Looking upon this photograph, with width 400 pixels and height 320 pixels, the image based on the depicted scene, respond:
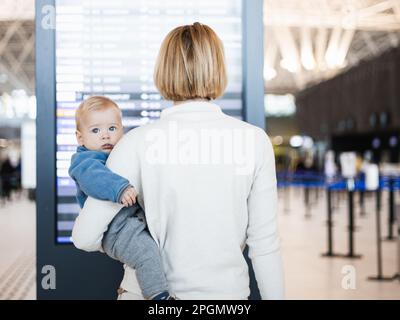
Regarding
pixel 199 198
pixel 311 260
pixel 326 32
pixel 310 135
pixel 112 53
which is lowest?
pixel 311 260

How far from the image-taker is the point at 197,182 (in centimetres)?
136

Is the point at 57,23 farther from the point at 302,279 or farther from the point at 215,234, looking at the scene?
the point at 302,279

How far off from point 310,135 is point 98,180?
72.9ft

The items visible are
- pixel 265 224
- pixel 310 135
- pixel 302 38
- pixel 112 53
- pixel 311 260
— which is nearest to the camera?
pixel 265 224

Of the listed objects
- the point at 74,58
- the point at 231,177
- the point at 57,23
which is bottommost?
the point at 231,177

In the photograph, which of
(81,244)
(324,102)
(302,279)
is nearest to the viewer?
(81,244)

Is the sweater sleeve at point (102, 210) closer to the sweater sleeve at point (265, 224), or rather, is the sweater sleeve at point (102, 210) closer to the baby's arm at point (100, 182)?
the baby's arm at point (100, 182)

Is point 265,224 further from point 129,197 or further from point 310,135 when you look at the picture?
point 310,135

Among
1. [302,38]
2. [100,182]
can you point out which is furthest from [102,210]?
[302,38]

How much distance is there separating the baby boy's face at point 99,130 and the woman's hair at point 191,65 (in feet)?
0.75

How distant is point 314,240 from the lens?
782 cm

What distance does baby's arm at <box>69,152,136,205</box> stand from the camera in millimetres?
1297
